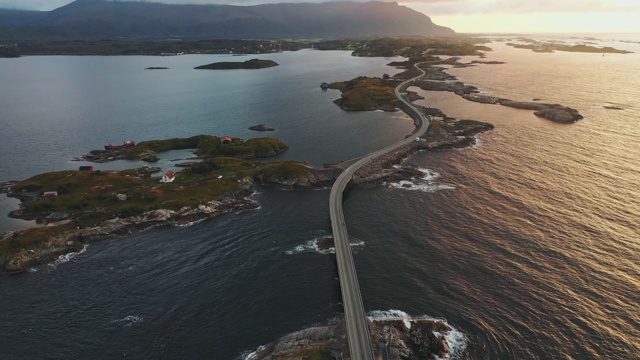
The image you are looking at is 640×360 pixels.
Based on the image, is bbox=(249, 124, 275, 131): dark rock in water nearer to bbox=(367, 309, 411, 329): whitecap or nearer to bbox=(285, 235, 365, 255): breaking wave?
bbox=(285, 235, 365, 255): breaking wave

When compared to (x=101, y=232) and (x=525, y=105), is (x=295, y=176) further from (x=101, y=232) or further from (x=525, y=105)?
(x=525, y=105)

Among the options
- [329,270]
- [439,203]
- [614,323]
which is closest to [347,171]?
[439,203]

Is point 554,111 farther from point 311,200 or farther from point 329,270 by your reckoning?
point 329,270

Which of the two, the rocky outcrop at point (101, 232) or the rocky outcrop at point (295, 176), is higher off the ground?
the rocky outcrop at point (295, 176)

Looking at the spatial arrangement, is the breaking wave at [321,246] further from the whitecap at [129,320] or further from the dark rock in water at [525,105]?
the dark rock in water at [525,105]

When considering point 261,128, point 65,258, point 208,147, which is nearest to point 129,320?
point 65,258

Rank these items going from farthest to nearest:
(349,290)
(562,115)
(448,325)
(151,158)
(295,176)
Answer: (562,115)
(151,158)
(295,176)
(349,290)
(448,325)

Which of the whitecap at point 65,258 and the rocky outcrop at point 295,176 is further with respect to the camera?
the rocky outcrop at point 295,176

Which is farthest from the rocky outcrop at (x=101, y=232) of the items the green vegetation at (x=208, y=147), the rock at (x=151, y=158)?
the rock at (x=151, y=158)
